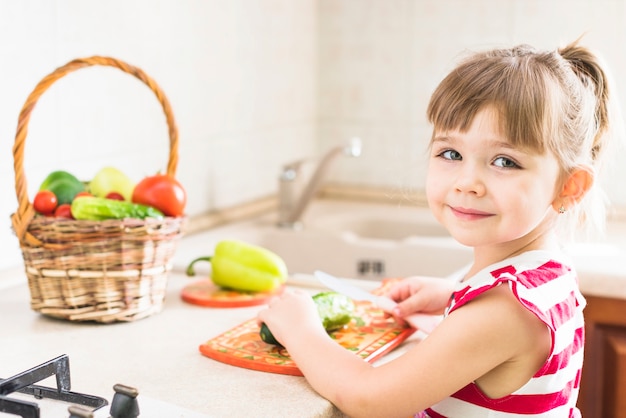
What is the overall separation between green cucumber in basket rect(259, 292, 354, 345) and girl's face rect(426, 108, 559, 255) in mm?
271

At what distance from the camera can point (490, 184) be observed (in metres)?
1.07

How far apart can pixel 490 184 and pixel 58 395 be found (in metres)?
0.58

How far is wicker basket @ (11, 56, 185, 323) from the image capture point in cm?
133

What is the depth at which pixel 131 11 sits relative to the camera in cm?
184

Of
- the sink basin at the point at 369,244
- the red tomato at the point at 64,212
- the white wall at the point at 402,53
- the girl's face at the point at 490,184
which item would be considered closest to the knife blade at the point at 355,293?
the girl's face at the point at 490,184

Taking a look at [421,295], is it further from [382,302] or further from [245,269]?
[245,269]

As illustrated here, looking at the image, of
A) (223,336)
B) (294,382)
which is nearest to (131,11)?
(223,336)

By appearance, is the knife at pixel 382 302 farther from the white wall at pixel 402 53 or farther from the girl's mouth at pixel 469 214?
the white wall at pixel 402 53

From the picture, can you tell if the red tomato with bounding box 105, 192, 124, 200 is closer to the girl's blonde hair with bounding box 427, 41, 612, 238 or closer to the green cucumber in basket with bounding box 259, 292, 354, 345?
the green cucumber in basket with bounding box 259, 292, 354, 345

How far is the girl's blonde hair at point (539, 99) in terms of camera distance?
3.47ft

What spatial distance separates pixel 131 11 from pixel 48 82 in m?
0.54

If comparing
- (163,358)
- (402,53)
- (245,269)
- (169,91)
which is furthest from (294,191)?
(163,358)

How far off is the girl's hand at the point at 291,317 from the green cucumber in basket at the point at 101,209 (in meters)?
0.26

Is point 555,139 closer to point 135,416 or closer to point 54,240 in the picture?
point 135,416
